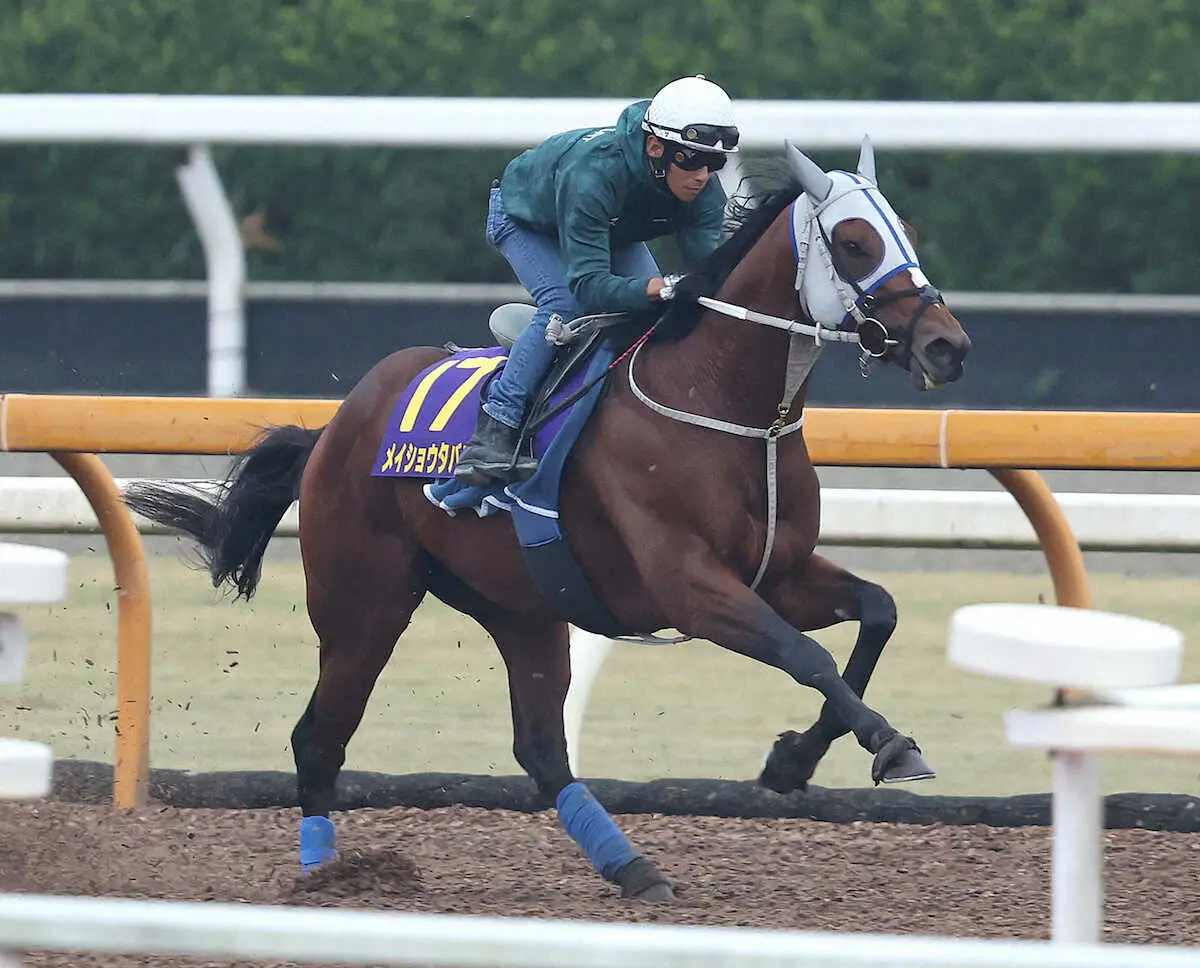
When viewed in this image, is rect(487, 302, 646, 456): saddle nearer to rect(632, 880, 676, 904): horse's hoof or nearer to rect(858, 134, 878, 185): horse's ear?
rect(858, 134, 878, 185): horse's ear

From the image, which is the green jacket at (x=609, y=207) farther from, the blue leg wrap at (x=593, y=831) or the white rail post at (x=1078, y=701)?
the white rail post at (x=1078, y=701)

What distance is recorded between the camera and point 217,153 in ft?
33.2

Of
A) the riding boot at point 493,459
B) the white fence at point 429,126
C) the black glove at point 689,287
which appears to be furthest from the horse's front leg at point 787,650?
the white fence at point 429,126

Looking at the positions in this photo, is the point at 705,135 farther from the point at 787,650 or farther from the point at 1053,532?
the point at 1053,532

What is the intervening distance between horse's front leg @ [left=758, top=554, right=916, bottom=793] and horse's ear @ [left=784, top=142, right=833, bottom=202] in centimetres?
71

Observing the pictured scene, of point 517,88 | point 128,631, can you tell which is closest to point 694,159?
point 128,631

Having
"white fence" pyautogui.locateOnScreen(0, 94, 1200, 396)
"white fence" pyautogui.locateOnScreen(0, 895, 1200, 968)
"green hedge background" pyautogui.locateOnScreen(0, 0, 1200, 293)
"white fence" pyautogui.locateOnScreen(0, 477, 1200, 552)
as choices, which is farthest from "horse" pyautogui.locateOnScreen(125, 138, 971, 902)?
"green hedge background" pyautogui.locateOnScreen(0, 0, 1200, 293)

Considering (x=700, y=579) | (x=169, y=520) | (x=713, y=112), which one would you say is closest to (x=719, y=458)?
(x=700, y=579)

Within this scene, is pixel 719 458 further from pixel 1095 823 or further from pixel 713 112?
pixel 1095 823

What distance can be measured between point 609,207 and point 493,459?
542 mm

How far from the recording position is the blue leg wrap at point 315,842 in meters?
4.42

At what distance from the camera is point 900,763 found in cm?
362

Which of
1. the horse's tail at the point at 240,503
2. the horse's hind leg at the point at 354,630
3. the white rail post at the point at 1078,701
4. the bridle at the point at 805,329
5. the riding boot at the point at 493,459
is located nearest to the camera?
the white rail post at the point at 1078,701

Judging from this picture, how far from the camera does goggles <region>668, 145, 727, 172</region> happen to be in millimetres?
4164
